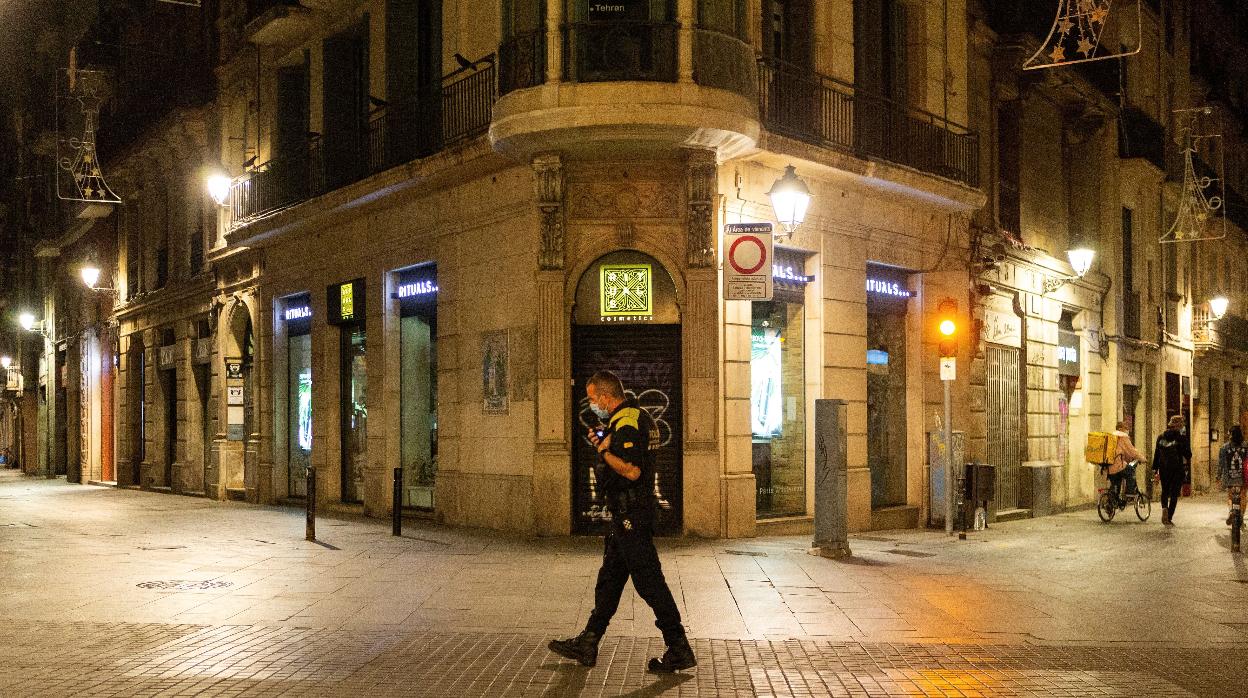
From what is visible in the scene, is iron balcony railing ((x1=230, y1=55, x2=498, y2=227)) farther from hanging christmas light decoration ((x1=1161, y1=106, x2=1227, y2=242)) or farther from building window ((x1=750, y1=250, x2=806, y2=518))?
hanging christmas light decoration ((x1=1161, y1=106, x2=1227, y2=242))

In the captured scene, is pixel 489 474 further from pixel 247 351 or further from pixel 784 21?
pixel 247 351

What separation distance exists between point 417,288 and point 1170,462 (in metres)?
12.5

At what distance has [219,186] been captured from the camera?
24.8 meters

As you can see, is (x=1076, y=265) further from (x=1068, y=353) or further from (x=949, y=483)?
(x=949, y=483)

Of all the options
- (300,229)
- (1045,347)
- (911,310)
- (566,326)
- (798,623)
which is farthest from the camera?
(1045,347)

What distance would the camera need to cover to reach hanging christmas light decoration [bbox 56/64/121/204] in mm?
28328

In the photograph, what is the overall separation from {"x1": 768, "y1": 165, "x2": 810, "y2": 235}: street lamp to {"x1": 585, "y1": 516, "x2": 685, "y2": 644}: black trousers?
26.9 feet

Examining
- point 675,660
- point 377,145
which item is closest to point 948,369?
point 377,145

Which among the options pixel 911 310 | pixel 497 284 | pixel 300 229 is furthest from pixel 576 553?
pixel 300 229

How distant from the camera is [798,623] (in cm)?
945

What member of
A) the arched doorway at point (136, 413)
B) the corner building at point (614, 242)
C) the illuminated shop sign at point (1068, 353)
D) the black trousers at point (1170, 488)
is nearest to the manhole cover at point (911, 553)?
the corner building at point (614, 242)


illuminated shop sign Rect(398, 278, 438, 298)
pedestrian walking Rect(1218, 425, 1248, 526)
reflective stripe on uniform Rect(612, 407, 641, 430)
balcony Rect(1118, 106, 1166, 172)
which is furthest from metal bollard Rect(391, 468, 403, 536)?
balcony Rect(1118, 106, 1166, 172)

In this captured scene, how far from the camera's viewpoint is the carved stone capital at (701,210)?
1545 centimetres

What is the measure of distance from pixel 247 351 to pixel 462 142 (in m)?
10.6
